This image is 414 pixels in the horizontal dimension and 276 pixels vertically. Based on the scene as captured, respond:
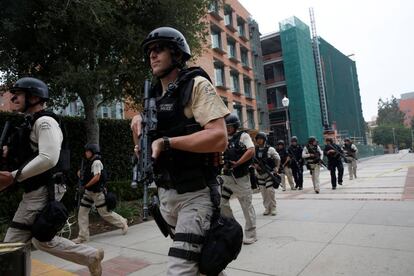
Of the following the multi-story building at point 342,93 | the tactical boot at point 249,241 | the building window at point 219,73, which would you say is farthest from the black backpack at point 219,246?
the multi-story building at point 342,93

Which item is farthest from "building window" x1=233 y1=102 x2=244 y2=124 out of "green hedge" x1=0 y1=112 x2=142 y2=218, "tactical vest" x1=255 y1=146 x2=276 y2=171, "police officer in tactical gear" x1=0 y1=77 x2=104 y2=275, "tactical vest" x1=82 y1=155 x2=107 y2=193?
"police officer in tactical gear" x1=0 y1=77 x2=104 y2=275

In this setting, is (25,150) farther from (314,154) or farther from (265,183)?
(314,154)

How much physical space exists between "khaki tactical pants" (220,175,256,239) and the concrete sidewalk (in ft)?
0.86

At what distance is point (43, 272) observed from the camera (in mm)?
4363

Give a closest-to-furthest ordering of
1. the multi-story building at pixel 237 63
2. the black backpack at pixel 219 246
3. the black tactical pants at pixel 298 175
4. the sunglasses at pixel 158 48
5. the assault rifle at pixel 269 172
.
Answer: the black backpack at pixel 219 246
the sunglasses at pixel 158 48
the assault rifle at pixel 269 172
the black tactical pants at pixel 298 175
the multi-story building at pixel 237 63

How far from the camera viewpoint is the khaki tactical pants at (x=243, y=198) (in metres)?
5.05

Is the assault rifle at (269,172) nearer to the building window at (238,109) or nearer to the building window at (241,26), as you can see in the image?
the building window at (238,109)

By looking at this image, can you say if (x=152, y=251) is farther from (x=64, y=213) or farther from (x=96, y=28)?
(x=96, y=28)

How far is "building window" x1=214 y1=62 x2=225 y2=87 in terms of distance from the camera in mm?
27000

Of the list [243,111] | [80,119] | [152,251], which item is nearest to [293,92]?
[243,111]

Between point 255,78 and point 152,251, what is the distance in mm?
29582

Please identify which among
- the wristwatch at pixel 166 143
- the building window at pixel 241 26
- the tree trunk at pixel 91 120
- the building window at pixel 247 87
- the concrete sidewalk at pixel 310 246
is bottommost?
the concrete sidewalk at pixel 310 246

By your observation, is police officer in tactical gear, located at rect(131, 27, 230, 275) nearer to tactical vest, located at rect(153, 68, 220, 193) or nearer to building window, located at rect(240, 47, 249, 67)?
tactical vest, located at rect(153, 68, 220, 193)

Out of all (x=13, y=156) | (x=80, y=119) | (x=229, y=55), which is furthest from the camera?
(x=229, y=55)
